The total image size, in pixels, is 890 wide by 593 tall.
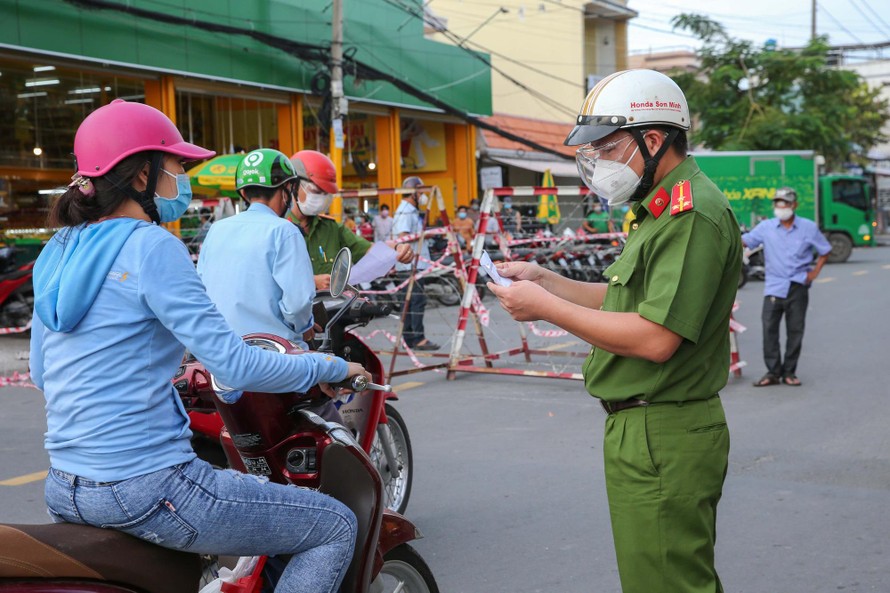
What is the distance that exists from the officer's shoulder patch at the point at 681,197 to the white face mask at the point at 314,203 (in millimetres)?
3837

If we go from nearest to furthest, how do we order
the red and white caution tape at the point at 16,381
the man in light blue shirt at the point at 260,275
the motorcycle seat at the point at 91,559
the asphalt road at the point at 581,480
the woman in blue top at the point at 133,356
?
1. the motorcycle seat at the point at 91,559
2. the woman in blue top at the point at 133,356
3. the man in light blue shirt at the point at 260,275
4. the asphalt road at the point at 581,480
5. the red and white caution tape at the point at 16,381

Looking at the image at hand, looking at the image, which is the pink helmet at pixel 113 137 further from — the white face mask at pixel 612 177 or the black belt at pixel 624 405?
the black belt at pixel 624 405

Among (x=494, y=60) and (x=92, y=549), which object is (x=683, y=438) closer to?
(x=92, y=549)

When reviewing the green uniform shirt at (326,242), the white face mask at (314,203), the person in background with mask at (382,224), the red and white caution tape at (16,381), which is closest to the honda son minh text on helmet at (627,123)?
the white face mask at (314,203)

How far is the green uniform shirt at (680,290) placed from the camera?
2.53 metres

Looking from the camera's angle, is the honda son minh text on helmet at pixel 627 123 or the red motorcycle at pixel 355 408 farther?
the red motorcycle at pixel 355 408

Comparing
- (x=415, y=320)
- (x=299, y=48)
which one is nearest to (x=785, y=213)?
(x=415, y=320)

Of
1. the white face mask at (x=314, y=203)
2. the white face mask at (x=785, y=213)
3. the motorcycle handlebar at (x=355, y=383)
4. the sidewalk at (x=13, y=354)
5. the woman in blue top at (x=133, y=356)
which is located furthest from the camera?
the sidewalk at (x=13, y=354)

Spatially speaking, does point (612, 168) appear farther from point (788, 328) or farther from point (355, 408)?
point (788, 328)

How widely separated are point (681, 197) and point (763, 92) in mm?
31115

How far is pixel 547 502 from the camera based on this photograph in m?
5.71

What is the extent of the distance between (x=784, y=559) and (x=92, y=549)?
3.53 metres

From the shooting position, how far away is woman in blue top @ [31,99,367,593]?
7.72ft

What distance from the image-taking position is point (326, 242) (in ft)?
21.7
